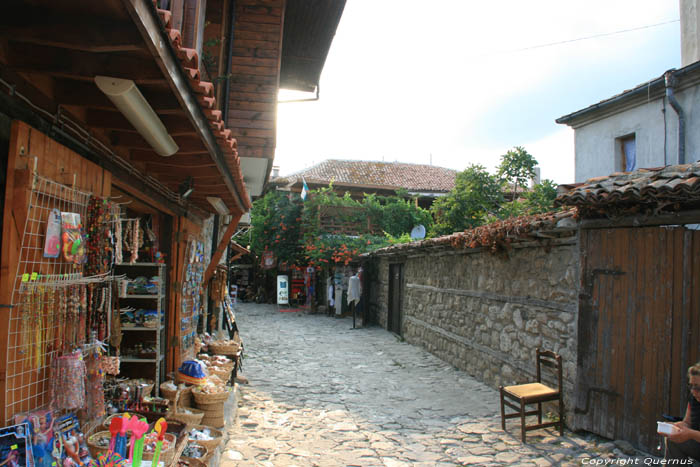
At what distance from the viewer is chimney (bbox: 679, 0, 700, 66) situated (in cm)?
1188

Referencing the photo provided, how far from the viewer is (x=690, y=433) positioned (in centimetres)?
346

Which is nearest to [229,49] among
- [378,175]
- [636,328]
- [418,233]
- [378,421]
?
[378,421]

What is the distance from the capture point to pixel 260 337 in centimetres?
1266

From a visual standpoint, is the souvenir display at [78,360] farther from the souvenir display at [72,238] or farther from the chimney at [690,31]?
the chimney at [690,31]

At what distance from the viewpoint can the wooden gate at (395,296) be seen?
13.8 metres

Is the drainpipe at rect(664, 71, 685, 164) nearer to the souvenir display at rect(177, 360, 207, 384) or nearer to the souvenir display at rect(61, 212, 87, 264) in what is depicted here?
the souvenir display at rect(177, 360, 207, 384)

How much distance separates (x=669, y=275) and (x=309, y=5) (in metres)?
6.32

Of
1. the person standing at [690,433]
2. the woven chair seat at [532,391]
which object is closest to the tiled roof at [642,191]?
the person standing at [690,433]

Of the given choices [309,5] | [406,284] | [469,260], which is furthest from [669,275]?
[406,284]

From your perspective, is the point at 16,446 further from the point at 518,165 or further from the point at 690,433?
the point at 518,165

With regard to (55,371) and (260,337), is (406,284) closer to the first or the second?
(260,337)

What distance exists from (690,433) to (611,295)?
1834 millimetres

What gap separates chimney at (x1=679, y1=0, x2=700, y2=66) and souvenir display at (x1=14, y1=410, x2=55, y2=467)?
1474 centimetres

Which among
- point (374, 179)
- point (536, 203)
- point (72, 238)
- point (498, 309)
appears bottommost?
point (498, 309)
